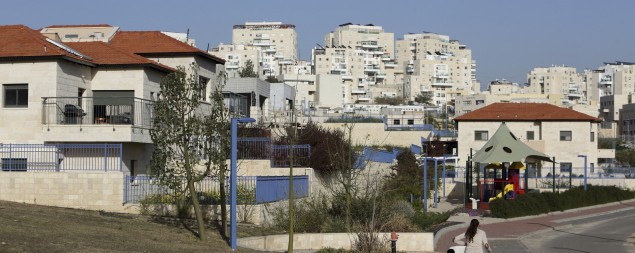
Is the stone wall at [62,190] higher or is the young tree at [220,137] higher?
the young tree at [220,137]

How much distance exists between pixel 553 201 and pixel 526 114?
97.2 ft

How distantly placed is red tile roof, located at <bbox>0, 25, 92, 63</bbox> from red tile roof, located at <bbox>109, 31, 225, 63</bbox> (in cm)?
511

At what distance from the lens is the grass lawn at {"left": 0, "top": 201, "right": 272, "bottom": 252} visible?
2083 cm

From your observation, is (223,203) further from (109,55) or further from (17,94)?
(109,55)

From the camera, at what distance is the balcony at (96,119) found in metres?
34.9

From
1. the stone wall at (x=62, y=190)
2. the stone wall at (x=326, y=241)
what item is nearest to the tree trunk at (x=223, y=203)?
the stone wall at (x=326, y=241)

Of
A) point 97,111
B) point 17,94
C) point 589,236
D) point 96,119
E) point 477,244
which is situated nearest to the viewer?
point 477,244

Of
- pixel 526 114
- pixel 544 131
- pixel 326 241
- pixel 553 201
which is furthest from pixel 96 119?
pixel 526 114

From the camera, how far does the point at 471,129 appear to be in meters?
75.4

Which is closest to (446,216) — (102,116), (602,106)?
(102,116)

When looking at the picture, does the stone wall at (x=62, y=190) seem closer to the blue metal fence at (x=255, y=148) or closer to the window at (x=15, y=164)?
the window at (x=15, y=164)

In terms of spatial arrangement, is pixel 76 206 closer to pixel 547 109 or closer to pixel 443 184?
pixel 443 184

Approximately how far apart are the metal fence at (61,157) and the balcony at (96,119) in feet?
1.77

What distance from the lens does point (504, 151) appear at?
48531 millimetres
